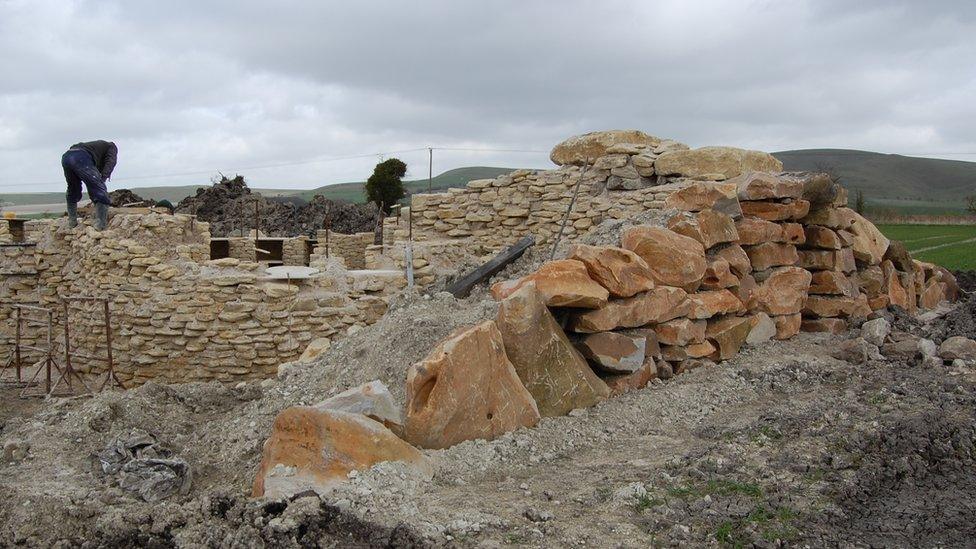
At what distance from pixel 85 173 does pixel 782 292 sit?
33.0 ft

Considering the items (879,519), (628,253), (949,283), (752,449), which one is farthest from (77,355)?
(949,283)

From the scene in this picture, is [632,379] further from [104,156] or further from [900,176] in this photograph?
[900,176]

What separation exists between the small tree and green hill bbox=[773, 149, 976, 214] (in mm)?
29205

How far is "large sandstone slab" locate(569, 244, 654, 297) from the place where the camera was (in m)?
7.04

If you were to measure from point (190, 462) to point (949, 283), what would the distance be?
1274 cm

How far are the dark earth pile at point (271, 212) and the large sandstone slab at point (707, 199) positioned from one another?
22060 millimetres

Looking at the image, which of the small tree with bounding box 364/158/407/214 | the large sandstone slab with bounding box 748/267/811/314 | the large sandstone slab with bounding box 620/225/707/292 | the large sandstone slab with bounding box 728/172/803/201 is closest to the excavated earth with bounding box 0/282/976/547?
the large sandstone slab with bounding box 620/225/707/292

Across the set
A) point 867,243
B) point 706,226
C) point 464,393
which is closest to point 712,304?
point 706,226

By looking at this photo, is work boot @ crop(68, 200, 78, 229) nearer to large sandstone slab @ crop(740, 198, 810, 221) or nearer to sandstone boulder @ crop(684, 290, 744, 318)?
Result: sandstone boulder @ crop(684, 290, 744, 318)

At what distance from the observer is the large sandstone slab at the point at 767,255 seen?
927 cm

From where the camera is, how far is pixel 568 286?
22.1 feet

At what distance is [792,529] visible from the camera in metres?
4.03

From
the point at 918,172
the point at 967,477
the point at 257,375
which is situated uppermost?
the point at 918,172

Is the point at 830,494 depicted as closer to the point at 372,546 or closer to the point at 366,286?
the point at 372,546
